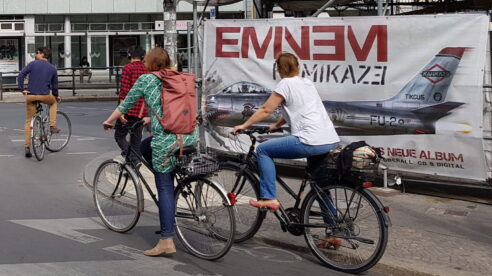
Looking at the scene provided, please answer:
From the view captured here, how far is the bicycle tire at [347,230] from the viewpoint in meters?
5.01

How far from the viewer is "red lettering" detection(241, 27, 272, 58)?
844 cm

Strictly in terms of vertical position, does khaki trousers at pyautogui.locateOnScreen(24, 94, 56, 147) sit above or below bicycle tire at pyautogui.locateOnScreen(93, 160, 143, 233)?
above

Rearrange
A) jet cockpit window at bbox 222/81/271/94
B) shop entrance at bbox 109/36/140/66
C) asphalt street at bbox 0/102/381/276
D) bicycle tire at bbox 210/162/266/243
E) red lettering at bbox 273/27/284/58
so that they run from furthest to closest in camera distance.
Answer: shop entrance at bbox 109/36/140/66 < jet cockpit window at bbox 222/81/271/94 < red lettering at bbox 273/27/284/58 < bicycle tire at bbox 210/162/266/243 < asphalt street at bbox 0/102/381/276

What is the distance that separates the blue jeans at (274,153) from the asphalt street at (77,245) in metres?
0.63

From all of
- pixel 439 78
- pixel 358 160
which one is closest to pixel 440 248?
pixel 358 160

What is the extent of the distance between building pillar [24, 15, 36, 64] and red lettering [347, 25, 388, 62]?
97.1 ft

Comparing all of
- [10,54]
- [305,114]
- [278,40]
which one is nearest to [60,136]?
[278,40]

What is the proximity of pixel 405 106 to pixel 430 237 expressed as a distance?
1935 millimetres

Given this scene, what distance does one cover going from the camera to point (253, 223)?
5910mm

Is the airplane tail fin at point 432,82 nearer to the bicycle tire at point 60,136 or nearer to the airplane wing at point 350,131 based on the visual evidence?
the airplane wing at point 350,131

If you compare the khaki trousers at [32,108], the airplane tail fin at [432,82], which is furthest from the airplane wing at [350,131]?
the khaki trousers at [32,108]

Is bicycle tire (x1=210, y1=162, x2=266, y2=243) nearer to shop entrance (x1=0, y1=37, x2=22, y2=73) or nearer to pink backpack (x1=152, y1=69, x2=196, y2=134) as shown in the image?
pink backpack (x1=152, y1=69, x2=196, y2=134)

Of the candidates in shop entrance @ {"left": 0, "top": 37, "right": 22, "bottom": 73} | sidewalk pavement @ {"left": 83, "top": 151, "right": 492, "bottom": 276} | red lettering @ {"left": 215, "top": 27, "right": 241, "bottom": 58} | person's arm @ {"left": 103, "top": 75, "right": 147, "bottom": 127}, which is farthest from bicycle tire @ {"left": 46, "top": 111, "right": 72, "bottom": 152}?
shop entrance @ {"left": 0, "top": 37, "right": 22, "bottom": 73}

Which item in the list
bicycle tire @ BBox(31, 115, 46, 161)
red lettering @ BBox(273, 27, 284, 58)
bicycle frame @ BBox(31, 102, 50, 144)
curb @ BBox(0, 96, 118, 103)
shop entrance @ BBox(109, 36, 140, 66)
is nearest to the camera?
red lettering @ BBox(273, 27, 284, 58)
